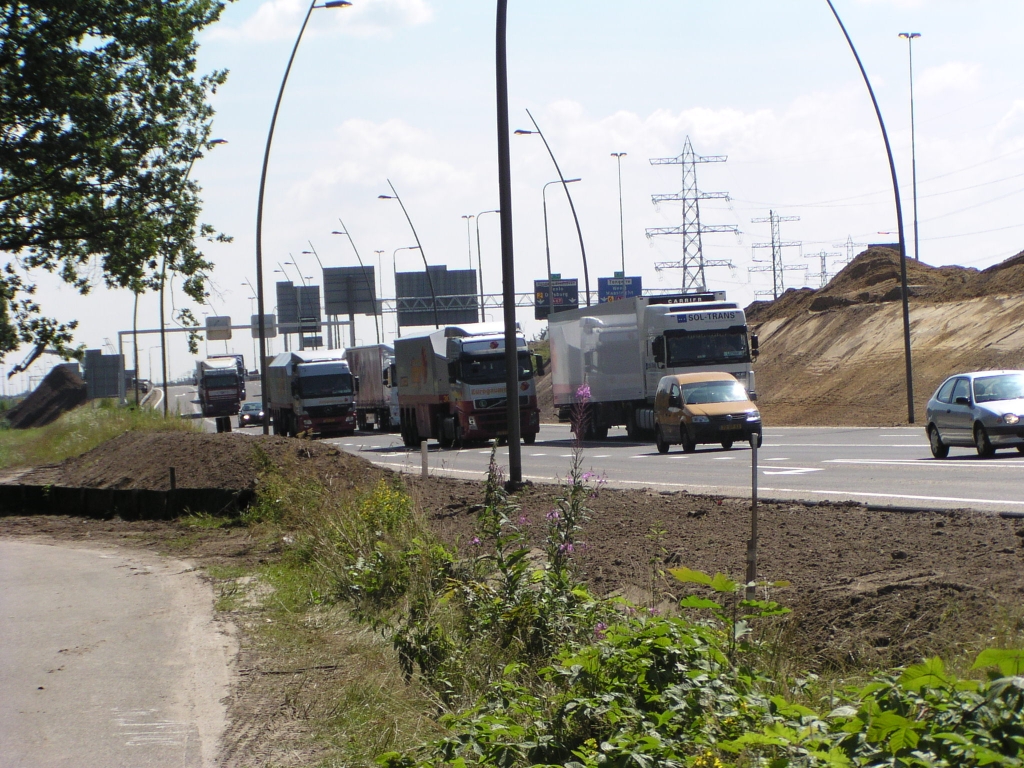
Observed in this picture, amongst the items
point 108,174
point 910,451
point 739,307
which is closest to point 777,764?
point 910,451

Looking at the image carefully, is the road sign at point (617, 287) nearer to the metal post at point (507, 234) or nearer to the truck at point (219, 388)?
the truck at point (219, 388)

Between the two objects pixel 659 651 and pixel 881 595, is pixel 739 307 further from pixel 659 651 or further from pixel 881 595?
pixel 659 651

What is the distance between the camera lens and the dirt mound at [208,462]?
59.8 feet

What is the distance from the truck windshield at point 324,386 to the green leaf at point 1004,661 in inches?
1853

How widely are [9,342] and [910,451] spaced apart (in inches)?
892

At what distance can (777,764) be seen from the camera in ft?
11.8

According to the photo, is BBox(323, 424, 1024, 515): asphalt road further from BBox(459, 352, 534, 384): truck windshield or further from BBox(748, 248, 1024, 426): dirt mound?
BBox(748, 248, 1024, 426): dirt mound

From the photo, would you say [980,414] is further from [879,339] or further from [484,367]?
[879,339]

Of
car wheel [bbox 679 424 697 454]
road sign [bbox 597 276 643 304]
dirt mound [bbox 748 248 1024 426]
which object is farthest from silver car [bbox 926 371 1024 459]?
road sign [bbox 597 276 643 304]

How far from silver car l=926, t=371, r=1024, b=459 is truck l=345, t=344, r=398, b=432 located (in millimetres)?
32865

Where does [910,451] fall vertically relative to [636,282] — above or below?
below

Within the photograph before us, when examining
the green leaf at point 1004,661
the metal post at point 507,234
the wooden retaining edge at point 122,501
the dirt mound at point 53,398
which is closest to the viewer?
the green leaf at point 1004,661

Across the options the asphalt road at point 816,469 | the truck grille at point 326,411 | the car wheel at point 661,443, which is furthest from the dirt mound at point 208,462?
the truck grille at point 326,411

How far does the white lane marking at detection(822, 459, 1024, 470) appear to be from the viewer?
18328 mm
